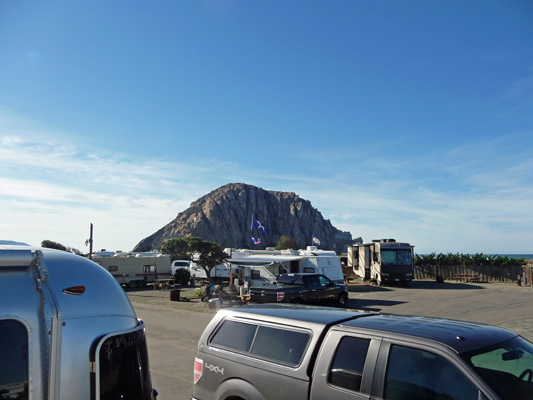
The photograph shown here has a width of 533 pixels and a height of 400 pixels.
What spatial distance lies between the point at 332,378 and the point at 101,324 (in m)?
2.18

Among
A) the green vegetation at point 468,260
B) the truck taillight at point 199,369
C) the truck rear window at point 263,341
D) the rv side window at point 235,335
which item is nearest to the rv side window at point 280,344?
the truck rear window at point 263,341

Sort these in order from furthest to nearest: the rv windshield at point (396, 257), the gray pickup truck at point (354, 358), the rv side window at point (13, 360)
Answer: the rv windshield at point (396, 257) → the gray pickup truck at point (354, 358) → the rv side window at point (13, 360)

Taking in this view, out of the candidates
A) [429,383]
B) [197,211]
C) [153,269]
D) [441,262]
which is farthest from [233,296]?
[197,211]

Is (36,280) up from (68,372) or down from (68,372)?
up

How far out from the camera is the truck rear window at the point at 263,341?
4.55m

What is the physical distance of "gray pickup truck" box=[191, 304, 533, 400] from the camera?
11.7ft

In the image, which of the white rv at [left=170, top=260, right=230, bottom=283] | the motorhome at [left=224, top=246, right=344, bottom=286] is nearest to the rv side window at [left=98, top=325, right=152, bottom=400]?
the motorhome at [left=224, top=246, right=344, bottom=286]

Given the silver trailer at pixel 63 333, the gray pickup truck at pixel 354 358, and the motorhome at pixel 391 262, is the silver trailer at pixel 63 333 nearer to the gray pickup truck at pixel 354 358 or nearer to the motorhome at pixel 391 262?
the gray pickup truck at pixel 354 358

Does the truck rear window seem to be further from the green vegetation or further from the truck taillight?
the green vegetation

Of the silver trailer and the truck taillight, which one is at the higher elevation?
the silver trailer

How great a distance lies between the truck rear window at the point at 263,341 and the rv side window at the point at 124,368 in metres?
1.38

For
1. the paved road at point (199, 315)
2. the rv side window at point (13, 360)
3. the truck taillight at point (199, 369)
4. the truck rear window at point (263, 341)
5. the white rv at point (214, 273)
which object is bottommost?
the paved road at point (199, 315)

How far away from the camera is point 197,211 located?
633 ft

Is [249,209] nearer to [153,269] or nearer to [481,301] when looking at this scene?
[153,269]
